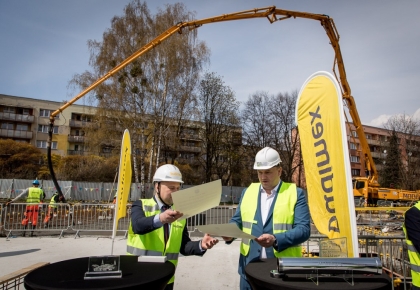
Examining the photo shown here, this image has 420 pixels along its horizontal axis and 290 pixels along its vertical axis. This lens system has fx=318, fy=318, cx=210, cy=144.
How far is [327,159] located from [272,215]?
941mm

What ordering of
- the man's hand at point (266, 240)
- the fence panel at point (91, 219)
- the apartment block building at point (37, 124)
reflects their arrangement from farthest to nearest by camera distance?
the apartment block building at point (37, 124) < the fence panel at point (91, 219) < the man's hand at point (266, 240)

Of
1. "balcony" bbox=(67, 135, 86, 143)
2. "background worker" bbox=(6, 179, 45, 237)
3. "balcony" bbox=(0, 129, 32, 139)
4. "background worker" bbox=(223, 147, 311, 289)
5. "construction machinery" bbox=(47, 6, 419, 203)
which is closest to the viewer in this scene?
"background worker" bbox=(223, 147, 311, 289)

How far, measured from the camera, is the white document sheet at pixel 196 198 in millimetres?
2246

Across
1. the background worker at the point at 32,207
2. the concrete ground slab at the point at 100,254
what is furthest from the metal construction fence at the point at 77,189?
the concrete ground slab at the point at 100,254

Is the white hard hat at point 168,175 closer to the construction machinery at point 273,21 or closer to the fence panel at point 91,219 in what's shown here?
the fence panel at point 91,219

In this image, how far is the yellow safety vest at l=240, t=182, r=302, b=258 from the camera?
2.78 metres

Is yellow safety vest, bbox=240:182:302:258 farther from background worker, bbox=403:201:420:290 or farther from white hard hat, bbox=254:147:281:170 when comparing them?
background worker, bbox=403:201:420:290

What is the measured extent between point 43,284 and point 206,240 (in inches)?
52.2

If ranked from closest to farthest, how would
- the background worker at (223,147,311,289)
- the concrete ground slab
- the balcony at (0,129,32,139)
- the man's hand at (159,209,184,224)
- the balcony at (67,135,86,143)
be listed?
1. the man's hand at (159,209,184,224)
2. the background worker at (223,147,311,289)
3. the concrete ground slab
4. the balcony at (0,129,32,139)
5. the balcony at (67,135,86,143)

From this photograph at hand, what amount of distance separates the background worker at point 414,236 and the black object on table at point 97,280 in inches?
85.2

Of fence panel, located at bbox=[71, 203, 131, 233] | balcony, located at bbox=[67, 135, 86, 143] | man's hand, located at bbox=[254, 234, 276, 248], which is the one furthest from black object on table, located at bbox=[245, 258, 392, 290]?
balcony, located at bbox=[67, 135, 86, 143]

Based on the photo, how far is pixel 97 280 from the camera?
81.7 inches

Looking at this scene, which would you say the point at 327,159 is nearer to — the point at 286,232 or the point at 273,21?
the point at 286,232

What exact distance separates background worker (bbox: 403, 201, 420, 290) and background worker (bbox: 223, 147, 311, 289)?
3.13 ft
